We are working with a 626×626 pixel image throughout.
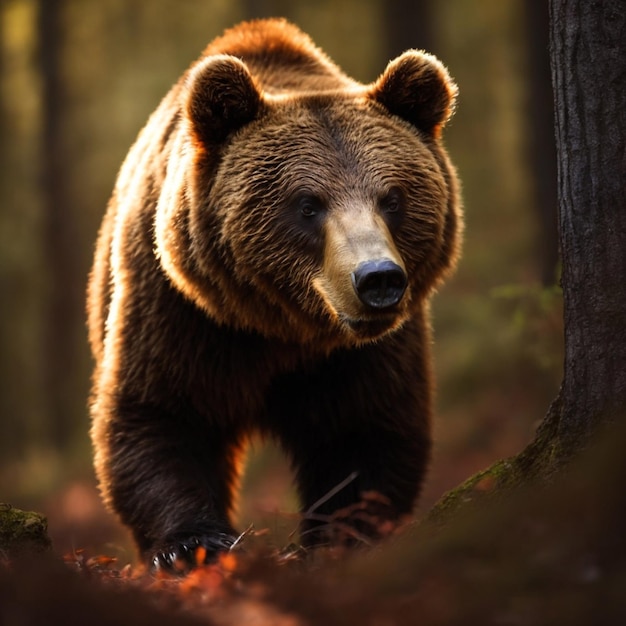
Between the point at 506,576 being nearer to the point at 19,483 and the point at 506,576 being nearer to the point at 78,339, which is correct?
the point at 19,483

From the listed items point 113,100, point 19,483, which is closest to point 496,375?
point 19,483

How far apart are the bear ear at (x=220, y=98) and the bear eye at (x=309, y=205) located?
0.62m

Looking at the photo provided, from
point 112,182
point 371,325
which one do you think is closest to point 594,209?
point 371,325

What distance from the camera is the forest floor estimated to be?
271cm

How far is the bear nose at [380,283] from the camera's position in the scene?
4.31 m

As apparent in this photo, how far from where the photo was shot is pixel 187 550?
4820 millimetres

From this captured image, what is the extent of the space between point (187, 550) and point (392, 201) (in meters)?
2.05

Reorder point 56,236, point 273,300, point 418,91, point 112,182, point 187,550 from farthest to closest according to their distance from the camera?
point 112,182
point 56,236
point 418,91
point 273,300
point 187,550

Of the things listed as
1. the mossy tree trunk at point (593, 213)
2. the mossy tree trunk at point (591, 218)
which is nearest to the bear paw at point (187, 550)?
the mossy tree trunk at point (591, 218)

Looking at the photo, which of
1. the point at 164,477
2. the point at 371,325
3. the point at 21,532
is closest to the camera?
the point at 21,532

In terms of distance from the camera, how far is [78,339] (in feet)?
63.7

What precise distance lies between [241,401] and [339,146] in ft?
4.90

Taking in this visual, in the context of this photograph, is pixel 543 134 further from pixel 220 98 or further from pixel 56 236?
pixel 56 236

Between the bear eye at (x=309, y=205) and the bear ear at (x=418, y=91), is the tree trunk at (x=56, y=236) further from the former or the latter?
the bear eye at (x=309, y=205)
